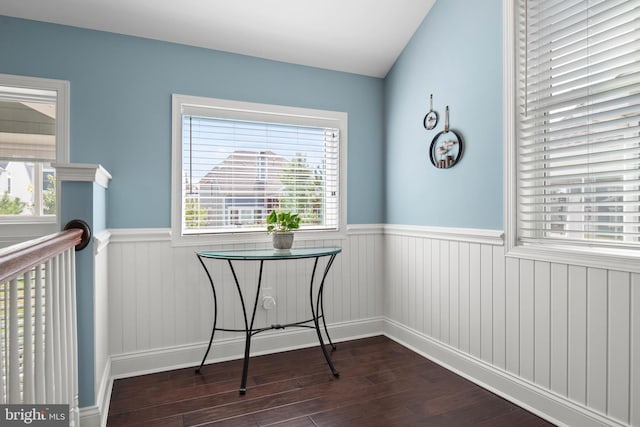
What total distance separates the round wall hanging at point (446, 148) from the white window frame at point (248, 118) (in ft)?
2.63

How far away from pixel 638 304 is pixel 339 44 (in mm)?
2545

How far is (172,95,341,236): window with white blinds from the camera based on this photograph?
9.27ft

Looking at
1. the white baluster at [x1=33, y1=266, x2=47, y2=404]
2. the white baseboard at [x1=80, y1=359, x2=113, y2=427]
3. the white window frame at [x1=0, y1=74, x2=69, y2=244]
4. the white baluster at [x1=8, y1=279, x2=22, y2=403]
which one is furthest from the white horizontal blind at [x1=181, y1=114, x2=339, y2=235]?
the white baluster at [x1=8, y1=279, x2=22, y2=403]

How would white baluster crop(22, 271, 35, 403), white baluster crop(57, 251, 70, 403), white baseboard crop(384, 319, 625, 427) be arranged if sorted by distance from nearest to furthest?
white baluster crop(22, 271, 35, 403)
white baluster crop(57, 251, 70, 403)
white baseboard crop(384, 319, 625, 427)

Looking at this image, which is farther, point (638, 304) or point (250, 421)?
point (250, 421)

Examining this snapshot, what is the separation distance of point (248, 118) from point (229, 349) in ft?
5.89

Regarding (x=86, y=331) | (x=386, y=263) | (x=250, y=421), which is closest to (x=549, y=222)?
(x=386, y=263)

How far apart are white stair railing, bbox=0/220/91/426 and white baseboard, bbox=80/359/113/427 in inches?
10.0

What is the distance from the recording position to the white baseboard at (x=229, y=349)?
2.60 metres

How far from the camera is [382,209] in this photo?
3.48 metres

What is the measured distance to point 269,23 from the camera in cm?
272

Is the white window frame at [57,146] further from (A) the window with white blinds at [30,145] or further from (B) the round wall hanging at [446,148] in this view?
(B) the round wall hanging at [446,148]

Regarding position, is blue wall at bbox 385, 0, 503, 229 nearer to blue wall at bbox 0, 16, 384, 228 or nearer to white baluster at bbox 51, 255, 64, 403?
blue wall at bbox 0, 16, 384, 228

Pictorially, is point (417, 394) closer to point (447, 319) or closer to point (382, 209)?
point (447, 319)
